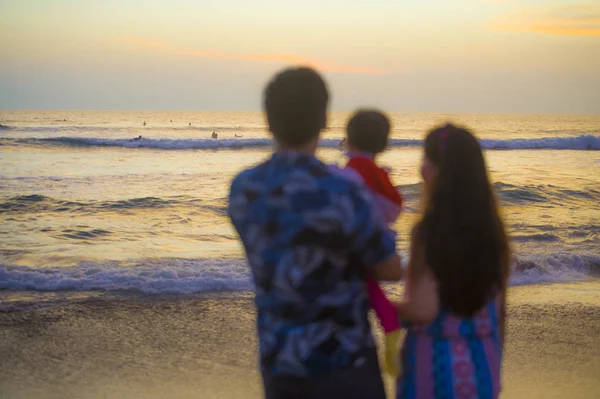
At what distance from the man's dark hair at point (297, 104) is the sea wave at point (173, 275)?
4.87 m

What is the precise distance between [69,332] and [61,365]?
2.20 ft

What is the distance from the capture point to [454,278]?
1.94 meters

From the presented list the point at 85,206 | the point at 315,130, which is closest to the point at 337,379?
the point at 315,130

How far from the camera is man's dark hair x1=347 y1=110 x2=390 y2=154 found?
238cm

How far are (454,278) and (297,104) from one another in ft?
2.51

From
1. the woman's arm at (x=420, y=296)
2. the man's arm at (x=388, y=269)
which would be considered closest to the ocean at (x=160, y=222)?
the man's arm at (x=388, y=269)

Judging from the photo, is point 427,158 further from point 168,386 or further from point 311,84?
point 168,386

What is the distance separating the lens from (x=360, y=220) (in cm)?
162

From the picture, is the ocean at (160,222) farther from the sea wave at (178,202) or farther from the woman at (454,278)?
the woman at (454,278)

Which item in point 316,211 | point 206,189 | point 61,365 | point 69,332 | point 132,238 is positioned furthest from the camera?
point 206,189

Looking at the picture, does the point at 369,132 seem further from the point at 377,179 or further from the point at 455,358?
the point at 455,358

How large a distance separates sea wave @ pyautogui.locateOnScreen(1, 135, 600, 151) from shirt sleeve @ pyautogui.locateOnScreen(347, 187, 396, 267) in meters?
27.0

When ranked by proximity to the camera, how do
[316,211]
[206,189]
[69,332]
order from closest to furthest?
[316,211] < [69,332] < [206,189]

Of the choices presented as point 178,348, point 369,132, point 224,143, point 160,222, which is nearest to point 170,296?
point 178,348
